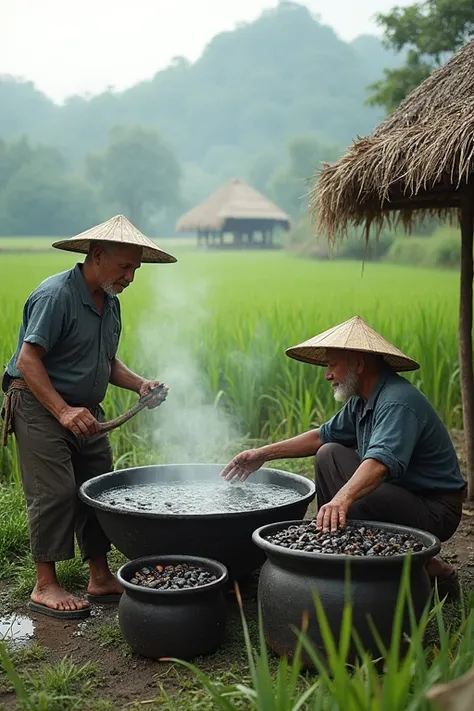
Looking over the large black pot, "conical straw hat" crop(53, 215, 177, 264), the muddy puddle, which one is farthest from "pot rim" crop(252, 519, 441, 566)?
"conical straw hat" crop(53, 215, 177, 264)

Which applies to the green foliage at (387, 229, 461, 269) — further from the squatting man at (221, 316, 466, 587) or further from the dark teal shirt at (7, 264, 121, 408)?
the dark teal shirt at (7, 264, 121, 408)

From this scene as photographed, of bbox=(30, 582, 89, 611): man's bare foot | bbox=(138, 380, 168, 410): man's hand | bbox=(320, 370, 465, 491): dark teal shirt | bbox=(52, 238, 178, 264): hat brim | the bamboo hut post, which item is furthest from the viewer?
the bamboo hut post

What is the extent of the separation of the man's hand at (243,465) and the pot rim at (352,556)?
56 cm

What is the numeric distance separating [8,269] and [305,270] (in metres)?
5.26

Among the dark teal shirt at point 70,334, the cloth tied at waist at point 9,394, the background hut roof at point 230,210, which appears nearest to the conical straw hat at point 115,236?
the dark teal shirt at point 70,334

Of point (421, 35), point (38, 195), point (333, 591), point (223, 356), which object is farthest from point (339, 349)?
point (421, 35)

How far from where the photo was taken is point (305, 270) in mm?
12820

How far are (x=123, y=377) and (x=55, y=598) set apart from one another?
108 cm

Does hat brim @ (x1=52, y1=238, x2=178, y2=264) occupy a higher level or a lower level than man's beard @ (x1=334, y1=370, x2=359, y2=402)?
higher

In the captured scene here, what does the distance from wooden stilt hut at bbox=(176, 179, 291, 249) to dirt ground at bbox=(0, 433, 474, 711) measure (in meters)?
10.8

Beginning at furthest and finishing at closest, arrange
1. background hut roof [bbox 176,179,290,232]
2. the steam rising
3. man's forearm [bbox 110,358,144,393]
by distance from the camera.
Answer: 1. background hut roof [bbox 176,179,290,232]
2. the steam rising
3. man's forearm [bbox 110,358,144,393]

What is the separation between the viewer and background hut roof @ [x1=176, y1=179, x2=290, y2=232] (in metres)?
14.4

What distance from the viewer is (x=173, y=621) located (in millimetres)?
2988

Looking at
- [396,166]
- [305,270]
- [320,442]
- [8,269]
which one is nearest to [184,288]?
[8,269]
